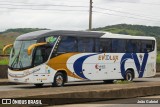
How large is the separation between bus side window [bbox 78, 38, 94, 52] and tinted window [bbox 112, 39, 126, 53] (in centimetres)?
191

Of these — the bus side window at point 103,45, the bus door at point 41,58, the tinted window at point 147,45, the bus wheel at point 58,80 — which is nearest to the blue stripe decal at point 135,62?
the tinted window at point 147,45

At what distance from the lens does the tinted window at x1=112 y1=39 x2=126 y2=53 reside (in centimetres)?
2686

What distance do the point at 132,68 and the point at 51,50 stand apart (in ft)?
24.8

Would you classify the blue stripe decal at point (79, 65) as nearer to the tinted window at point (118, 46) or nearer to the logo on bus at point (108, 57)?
the logo on bus at point (108, 57)

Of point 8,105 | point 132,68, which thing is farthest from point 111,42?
point 8,105

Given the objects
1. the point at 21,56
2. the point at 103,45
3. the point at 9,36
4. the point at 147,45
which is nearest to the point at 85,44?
the point at 103,45

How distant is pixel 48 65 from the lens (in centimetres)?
2284

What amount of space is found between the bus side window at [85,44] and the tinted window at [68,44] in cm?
43

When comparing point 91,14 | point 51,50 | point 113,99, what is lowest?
point 113,99

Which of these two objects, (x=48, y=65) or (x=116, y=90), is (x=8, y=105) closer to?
(x=116, y=90)

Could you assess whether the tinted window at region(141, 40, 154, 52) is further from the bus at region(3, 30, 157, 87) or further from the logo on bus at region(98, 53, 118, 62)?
the logo on bus at region(98, 53, 118, 62)

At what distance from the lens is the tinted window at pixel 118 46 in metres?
26.9

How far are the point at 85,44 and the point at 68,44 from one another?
4.83 feet

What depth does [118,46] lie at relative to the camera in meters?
27.2
